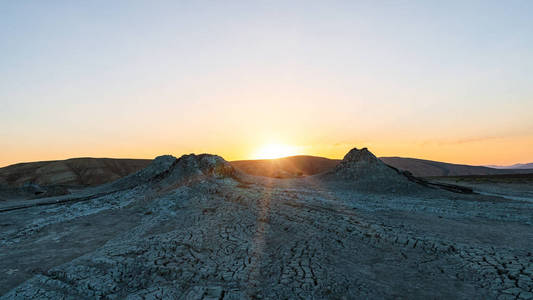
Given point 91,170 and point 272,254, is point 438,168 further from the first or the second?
point 91,170

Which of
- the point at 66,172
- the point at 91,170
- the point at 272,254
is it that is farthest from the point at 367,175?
the point at 66,172

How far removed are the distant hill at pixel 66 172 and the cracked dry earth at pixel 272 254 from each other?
47.2 metres

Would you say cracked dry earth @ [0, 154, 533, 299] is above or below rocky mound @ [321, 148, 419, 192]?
below

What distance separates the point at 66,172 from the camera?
5550 cm

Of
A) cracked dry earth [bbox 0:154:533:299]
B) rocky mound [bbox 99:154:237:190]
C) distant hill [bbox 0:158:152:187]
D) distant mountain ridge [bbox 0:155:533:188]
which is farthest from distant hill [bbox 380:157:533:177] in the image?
distant hill [bbox 0:158:152:187]

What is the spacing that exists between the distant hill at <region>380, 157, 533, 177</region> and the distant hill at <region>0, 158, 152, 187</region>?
8540cm

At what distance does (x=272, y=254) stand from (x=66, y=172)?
6501cm

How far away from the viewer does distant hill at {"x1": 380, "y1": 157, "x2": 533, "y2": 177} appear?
85569 mm

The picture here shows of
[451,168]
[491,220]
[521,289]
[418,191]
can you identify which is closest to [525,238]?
[491,220]

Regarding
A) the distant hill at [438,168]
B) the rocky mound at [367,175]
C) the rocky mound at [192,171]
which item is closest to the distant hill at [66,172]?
the rocky mound at [192,171]

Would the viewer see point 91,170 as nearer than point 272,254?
No

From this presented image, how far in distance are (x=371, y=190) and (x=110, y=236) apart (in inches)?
685

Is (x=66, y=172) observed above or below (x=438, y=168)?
below

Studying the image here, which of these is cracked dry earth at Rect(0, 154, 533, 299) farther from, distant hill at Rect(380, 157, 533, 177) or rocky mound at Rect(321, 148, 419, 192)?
distant hill at Rect(380, 157, 533, 177)
